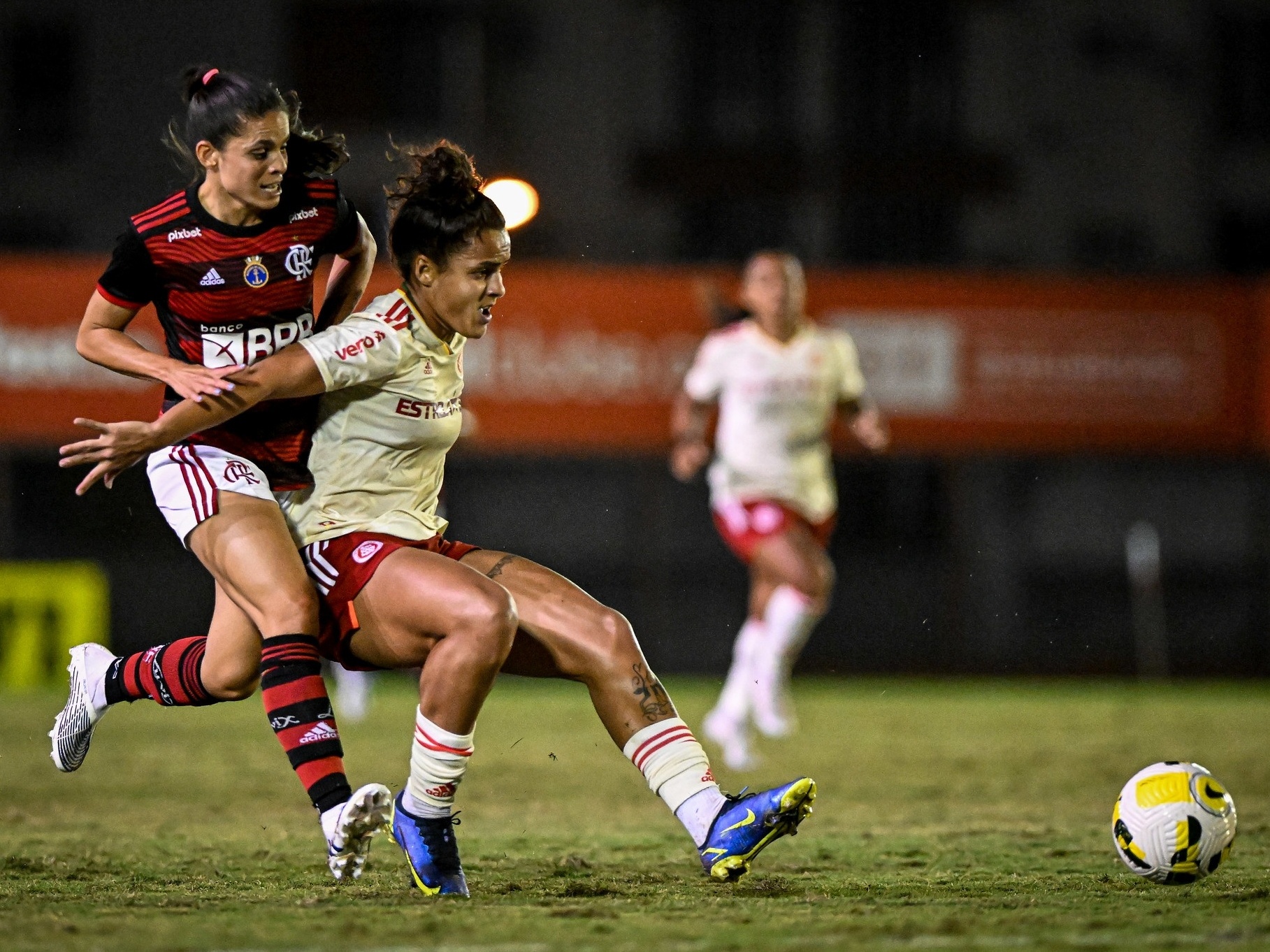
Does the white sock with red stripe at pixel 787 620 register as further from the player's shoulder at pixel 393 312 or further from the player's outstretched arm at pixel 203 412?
the player's outstretched arm at pixel 203 412

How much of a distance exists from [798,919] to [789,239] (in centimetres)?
1971

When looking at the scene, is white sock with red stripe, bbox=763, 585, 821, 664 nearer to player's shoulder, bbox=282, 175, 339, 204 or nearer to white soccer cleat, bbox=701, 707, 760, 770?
white soccer cleat, bbox=701, 707, 760, 770

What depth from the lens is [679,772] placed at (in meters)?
4.93

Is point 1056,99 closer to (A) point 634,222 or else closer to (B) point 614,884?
(A) point 634,222

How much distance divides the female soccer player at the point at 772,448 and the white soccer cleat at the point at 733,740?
0.02 meters

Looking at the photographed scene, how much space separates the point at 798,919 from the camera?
4.32 m

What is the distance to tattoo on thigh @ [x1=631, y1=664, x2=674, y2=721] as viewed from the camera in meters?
4.98

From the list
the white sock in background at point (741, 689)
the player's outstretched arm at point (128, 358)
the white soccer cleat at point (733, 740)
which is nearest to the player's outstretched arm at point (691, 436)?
the white sock in background at point (741, 689)

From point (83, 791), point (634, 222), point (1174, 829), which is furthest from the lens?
point (634, 222)

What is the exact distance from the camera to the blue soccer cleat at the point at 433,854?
189 inches

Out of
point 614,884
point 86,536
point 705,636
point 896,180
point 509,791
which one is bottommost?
point 705,636

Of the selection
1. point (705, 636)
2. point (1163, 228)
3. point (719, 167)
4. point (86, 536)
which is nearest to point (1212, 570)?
point (1163, 228)

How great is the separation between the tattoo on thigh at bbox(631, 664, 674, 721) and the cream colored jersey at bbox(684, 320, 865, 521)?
4.67 metres

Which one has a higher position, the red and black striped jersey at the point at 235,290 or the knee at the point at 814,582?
the red and black striped jersey at the point at 235,290
